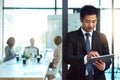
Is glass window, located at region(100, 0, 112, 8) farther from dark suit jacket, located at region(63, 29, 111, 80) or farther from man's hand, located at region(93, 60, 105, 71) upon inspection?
man's hand, located at region(93, 60, 105, 71)

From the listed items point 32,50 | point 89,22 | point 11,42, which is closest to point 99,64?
point 89,22

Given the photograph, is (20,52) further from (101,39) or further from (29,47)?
(101,39)

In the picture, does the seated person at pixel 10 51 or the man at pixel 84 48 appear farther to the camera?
the seated person at pixel 10 51

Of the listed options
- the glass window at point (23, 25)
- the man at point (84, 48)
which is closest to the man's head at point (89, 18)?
the man at point (84, 48)

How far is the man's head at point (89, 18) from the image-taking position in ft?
7.35

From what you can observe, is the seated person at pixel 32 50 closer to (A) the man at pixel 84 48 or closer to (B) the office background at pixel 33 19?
(B) the office background at pixel 33 19

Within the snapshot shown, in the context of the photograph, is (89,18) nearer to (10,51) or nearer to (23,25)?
(10,51)

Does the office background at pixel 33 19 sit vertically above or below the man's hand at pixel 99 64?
above

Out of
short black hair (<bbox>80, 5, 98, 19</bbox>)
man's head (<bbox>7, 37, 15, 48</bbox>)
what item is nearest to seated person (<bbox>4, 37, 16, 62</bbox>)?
man's head (<bbox>7, 37, 15, 48</bbox>)

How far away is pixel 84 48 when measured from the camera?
2389mm

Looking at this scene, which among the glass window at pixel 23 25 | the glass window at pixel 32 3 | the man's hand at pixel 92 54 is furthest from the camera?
the glass window at pixel 32 3

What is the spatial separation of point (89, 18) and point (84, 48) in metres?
0.30

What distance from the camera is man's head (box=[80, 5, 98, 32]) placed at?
2.24 m

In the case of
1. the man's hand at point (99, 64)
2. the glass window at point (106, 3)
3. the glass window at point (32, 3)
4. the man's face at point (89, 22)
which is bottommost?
the man's hand at point (99, 64)
